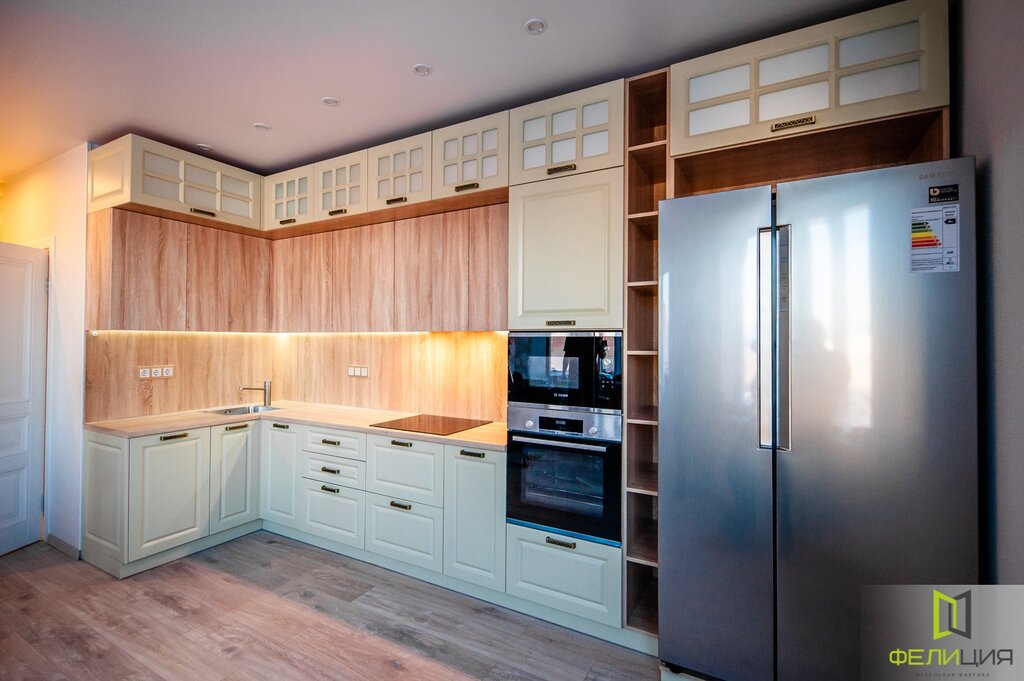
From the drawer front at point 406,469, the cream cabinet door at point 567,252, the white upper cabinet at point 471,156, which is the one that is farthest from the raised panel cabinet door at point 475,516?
the white upper cabinet at point 471,156

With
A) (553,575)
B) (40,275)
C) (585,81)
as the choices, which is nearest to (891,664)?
(553,575)

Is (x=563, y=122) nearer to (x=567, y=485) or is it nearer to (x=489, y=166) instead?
(x=489, y=166)

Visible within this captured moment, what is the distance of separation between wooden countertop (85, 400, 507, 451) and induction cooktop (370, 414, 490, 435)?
0.18 feet

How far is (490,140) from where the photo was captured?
104 inches

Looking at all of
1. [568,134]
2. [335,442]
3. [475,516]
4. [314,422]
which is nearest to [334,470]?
[335,442]

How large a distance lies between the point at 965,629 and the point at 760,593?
1.85 feet

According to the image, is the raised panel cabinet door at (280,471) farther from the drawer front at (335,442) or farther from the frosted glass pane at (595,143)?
the frosted glass pane at (595,143)

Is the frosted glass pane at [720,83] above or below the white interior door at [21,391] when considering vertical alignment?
above

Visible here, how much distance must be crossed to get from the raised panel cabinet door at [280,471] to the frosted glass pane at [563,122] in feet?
8.32

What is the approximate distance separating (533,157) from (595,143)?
0.34 metres

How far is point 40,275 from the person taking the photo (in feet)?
11.1

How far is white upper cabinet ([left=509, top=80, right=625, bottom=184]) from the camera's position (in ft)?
7.50

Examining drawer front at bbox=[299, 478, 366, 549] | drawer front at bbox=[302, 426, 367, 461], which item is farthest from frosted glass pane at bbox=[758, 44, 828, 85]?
drawer front at bbox=[299, 478, 366, 549]

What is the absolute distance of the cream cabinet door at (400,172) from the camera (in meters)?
2.89
